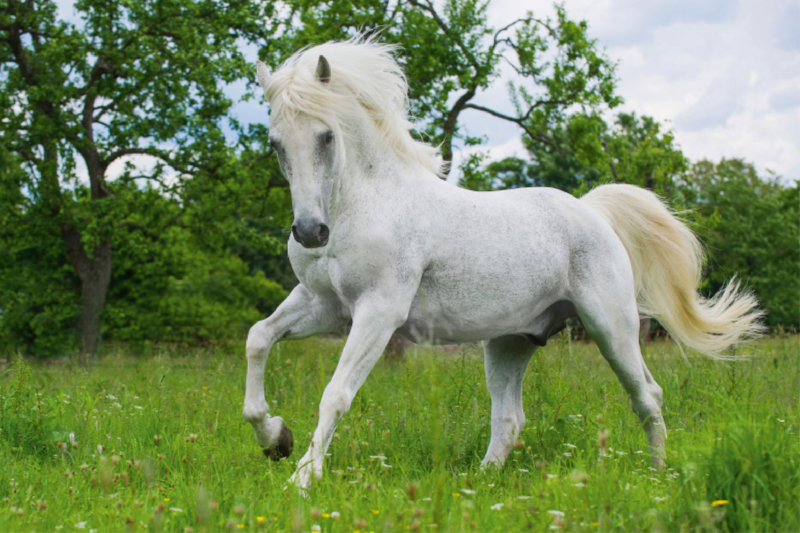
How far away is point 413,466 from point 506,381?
0.99 m

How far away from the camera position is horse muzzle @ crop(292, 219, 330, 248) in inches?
120

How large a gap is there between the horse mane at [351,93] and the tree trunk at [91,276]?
1463 centimetres

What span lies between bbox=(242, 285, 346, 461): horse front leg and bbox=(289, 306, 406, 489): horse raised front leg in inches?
13.4

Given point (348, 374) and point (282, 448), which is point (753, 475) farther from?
point (282, 448)

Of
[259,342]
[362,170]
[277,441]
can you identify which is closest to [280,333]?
[259,342]

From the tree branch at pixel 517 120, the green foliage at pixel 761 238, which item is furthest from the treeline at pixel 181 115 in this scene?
the green foliage at pixel 761 238

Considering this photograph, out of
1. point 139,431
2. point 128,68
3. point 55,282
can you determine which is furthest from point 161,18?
point 139,431

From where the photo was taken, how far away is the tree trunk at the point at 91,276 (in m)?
16.4

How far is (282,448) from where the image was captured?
3648 millimetres

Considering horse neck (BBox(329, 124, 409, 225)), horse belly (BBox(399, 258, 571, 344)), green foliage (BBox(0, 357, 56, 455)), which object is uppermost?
horse neck (BBox(329, 124, 409, 225))

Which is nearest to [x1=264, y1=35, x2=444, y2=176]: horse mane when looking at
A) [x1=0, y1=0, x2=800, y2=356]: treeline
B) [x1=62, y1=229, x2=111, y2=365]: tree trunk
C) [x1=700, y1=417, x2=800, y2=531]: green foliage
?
[x1=700, y1=417, x2=800, y2=531]: green foliage

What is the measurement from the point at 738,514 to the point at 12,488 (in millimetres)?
3216

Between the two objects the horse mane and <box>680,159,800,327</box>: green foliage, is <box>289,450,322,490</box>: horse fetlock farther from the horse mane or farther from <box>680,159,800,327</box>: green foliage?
<box>680,159,800,327</box>: green foliage

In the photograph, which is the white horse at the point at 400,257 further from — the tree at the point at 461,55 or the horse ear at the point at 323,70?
the tree at the point at 461,55
